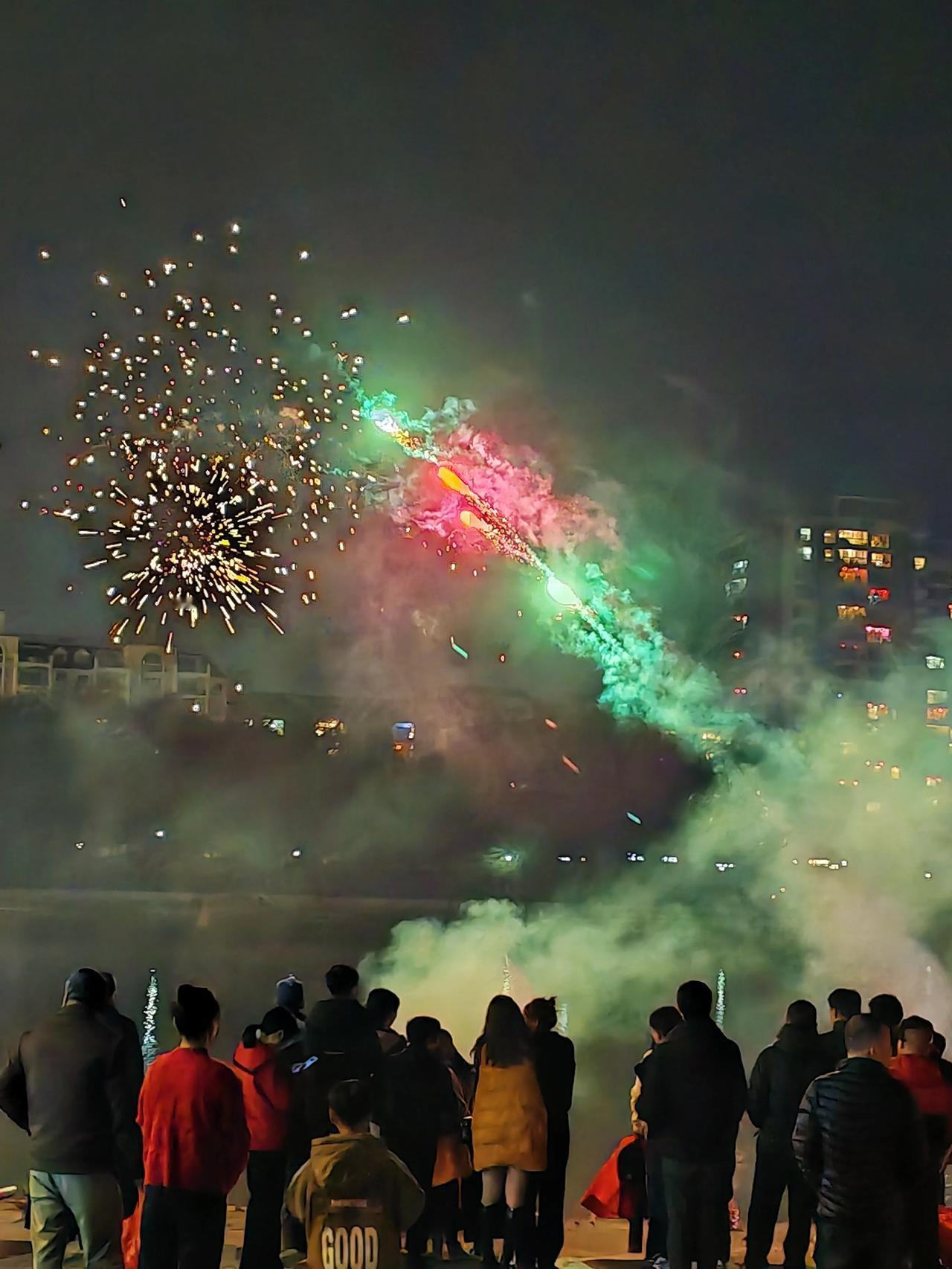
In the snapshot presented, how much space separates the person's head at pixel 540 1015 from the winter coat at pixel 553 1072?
33 millimetres

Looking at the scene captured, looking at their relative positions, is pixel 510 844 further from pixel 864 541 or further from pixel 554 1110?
pixel 554 1110

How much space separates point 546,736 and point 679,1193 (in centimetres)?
6047

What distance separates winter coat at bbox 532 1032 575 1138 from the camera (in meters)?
5.14

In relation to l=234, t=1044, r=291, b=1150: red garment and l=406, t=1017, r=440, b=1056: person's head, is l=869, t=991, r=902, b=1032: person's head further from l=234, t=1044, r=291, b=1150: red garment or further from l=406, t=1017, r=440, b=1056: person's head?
l=234, t=1044, r=291, b=1150: red garment

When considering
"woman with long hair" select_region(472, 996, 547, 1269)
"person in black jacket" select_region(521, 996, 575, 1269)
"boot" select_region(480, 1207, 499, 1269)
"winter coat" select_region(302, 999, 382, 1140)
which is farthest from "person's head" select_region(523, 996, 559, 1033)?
"boot" select_region(480, 1207, 499, 1269)

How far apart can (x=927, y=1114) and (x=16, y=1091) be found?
3.27 metres

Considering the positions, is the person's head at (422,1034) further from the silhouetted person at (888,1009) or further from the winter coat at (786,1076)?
the silhouetted person at (888,1009)

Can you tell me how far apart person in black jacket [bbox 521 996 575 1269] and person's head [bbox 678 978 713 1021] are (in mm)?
613

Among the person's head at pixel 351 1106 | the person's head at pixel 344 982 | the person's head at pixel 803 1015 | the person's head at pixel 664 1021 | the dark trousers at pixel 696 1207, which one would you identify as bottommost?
the dark trousers at pixel 696 1207

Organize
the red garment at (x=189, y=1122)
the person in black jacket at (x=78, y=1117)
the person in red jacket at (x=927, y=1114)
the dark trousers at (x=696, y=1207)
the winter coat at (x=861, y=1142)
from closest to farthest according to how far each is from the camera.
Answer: the winter coat at (x=861, y=1142), the red garment at (x=189, y=1122), the person in black jacket at (x=78, y=1117), the person in red jacket at (x=927, y=1114), the dark trousers at (x=696, y=1207)

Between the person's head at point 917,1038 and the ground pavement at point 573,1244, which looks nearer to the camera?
the person's head at point 917,1038

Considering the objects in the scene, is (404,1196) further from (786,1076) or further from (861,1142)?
(786,1076)

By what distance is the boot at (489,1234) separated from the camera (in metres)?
5.18

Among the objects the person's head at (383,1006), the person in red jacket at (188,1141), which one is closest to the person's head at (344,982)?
the person's head at (383,1006)
